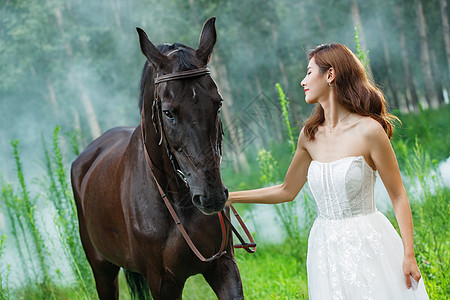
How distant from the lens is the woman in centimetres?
221

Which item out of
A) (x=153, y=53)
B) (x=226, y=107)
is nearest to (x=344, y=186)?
(x=153, y=53)

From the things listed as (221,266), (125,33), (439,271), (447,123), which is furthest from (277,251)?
(125,33)

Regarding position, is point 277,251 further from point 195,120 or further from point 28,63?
point 28,63

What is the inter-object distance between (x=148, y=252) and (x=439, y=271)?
2341 millimetres

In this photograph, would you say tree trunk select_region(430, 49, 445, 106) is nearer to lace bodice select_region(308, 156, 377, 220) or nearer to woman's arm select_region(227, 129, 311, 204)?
woman's arm select_region(227, 129, 311, 204)

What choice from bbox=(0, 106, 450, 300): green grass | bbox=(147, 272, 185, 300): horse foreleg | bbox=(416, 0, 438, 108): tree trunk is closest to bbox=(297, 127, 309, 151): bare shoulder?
bbox=(147, 272, 185, 300): horse foreleg

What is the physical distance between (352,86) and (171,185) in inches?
47.3

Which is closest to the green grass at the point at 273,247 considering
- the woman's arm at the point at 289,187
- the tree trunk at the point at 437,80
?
the woman's arm at the point at 289,187

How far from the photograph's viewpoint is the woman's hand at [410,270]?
216 centimetres

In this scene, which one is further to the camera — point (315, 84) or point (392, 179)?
point (315, 84)

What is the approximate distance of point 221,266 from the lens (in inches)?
113

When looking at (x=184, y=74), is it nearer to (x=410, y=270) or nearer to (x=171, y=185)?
(x=171, y=185)

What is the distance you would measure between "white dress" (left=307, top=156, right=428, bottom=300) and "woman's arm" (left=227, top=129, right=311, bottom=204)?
0.23 m

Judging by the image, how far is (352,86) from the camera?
239 centimetres
